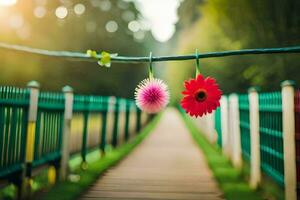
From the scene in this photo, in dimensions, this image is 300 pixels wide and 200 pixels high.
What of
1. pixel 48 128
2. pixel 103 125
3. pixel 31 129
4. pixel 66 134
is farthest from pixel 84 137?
pixel 31 129

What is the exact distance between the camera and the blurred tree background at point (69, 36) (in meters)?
28.0

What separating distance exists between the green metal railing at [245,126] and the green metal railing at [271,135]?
1345 millimetres

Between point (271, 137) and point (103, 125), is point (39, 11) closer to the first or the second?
point (103, 125)

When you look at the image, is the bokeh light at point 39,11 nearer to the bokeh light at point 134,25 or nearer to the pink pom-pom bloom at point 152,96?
the bokeh light at point 134,25

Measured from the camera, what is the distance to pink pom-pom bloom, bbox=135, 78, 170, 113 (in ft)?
Answer: 6.70

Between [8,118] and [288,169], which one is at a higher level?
[8,118]

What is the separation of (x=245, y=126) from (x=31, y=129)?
4.43 metres

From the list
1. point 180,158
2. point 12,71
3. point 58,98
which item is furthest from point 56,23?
point 58,98

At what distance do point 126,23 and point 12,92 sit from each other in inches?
1247

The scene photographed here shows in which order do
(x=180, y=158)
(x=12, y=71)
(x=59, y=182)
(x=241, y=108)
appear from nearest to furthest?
1. (x=59, y=182)
2. (x=241, y=108)
3. (x=180, y=158)
4. (x=12, y=71)

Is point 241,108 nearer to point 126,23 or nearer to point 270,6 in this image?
point 270,6

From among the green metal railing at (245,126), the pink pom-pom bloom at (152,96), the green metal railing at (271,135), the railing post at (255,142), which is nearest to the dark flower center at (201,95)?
the pink pom-pom bloom at (152,96)

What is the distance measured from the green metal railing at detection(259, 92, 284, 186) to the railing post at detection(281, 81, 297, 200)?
0.46 m

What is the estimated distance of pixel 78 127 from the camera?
30.6 feet
